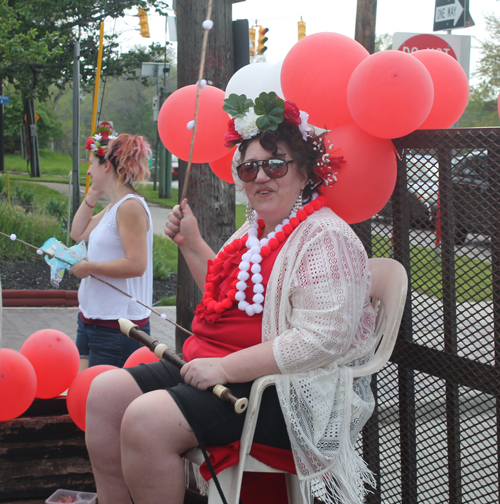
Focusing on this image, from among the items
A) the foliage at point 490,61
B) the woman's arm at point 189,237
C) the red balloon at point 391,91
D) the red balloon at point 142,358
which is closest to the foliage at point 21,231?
the red balloon at point 142,358

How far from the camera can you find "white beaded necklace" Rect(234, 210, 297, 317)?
1828 mm

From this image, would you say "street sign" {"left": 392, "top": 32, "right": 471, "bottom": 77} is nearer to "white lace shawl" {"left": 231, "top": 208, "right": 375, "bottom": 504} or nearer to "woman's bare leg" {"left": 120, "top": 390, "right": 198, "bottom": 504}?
"white lace shawl" {"left": 231, "top": 208, "right": 375, "bottom": 504}

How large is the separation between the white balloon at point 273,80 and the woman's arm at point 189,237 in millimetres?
601

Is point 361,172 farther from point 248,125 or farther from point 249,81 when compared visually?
point 249,81

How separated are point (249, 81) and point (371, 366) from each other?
128 centimetres

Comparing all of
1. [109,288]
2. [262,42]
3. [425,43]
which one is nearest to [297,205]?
[109,288]

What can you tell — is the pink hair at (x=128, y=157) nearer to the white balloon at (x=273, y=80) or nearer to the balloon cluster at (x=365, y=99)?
the white balloon at (x=273, y=80)

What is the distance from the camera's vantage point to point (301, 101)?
201 cm

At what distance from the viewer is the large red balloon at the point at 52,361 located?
100 inches

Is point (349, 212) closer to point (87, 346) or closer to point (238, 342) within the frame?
point (238, 342)

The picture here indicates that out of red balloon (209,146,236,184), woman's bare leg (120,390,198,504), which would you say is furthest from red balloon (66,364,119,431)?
red balloon (209,146,236,184)

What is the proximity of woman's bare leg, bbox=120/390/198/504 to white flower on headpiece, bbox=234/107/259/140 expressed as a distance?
950mm

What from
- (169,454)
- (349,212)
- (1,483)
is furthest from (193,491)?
(349,212)

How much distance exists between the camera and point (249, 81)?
2320 millimetres
